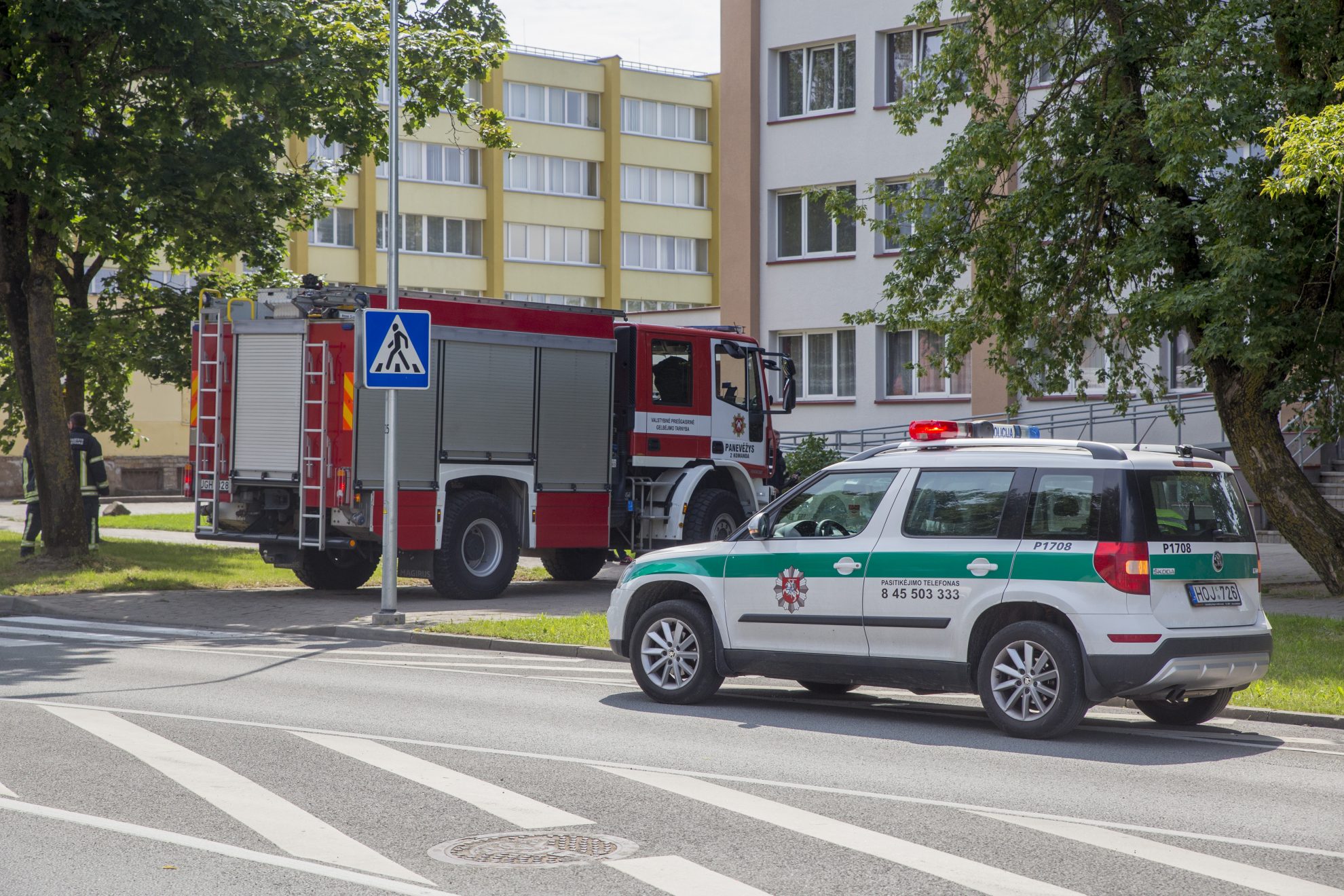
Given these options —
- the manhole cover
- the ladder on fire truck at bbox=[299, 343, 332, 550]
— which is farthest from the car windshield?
the ladder on fire truck at bbox=[299, 343, 332, 550]

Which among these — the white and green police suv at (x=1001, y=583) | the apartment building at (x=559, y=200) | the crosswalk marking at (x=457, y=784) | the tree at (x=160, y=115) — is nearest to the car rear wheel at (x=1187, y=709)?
the white and green police suv at (x=1001, y=583)

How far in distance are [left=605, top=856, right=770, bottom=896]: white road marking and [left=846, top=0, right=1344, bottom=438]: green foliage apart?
37.1 feet

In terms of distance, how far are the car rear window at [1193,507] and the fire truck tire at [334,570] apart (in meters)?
11.7

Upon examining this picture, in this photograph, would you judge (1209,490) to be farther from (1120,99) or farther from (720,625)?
(1120,99)

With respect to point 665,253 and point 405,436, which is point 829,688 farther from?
point 665,253

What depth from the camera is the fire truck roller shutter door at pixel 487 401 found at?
1767cm

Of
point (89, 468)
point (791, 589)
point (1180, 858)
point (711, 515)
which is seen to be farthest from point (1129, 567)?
point (89, 468)

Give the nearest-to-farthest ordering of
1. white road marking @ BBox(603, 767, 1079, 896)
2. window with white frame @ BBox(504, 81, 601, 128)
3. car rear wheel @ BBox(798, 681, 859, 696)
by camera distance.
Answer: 1. white road marking @ BBox(603, 767, 1079, 896)
2. car rear wheel @ BBox(798, 681, 859, 696)
3. window with white frame @ BBox(504, 81, 601, 128)

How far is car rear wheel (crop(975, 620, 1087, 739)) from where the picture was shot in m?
9.21

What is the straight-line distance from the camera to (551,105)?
60188mm

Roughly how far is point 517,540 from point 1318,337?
8.84 m

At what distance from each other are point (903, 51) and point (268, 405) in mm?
19433

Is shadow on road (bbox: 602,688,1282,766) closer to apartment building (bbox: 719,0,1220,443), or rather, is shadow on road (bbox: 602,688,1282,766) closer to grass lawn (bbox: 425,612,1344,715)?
grass lawn (bbox: 425,612,1344,715)

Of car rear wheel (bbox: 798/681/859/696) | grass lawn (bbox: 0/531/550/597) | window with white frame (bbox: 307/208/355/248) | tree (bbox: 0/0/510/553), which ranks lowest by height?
car rear wheel (bbox: 798/681/859/696)
